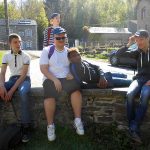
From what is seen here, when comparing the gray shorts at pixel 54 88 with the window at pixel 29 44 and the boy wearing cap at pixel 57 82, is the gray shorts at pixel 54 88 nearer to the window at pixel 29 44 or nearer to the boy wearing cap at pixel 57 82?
the boy wearing cap at pixel 57 82

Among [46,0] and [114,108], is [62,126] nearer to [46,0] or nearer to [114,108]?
[114,108]

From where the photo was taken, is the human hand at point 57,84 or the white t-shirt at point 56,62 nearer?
the human hand at point 57,84

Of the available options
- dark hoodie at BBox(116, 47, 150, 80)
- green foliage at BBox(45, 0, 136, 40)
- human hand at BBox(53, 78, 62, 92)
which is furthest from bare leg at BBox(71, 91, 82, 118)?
green foliage at BBox(45, 0, 136, 40)

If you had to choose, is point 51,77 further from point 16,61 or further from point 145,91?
point 145,91

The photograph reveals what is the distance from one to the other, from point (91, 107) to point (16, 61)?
1.44m

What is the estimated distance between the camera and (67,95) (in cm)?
632

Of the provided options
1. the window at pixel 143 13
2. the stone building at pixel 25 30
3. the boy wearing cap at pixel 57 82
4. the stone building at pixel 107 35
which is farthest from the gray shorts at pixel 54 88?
the stone building at pixel 107 35

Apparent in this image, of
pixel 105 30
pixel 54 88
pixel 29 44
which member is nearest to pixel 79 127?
pixel 54 88

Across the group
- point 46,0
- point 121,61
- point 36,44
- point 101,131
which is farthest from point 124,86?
point 46,0

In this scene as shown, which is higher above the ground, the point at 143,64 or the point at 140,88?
the point at 143,64

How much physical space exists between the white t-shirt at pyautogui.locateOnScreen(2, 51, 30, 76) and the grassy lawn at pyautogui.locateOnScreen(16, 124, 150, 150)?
1.09 meters

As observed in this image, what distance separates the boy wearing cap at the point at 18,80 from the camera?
6.08 metres

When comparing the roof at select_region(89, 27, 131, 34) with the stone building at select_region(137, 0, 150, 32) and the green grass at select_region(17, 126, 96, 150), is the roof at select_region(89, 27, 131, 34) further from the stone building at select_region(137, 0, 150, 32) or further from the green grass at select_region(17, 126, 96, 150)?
the green grass at select_region(17, 126, 96, 150)

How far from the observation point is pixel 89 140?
6.05m
